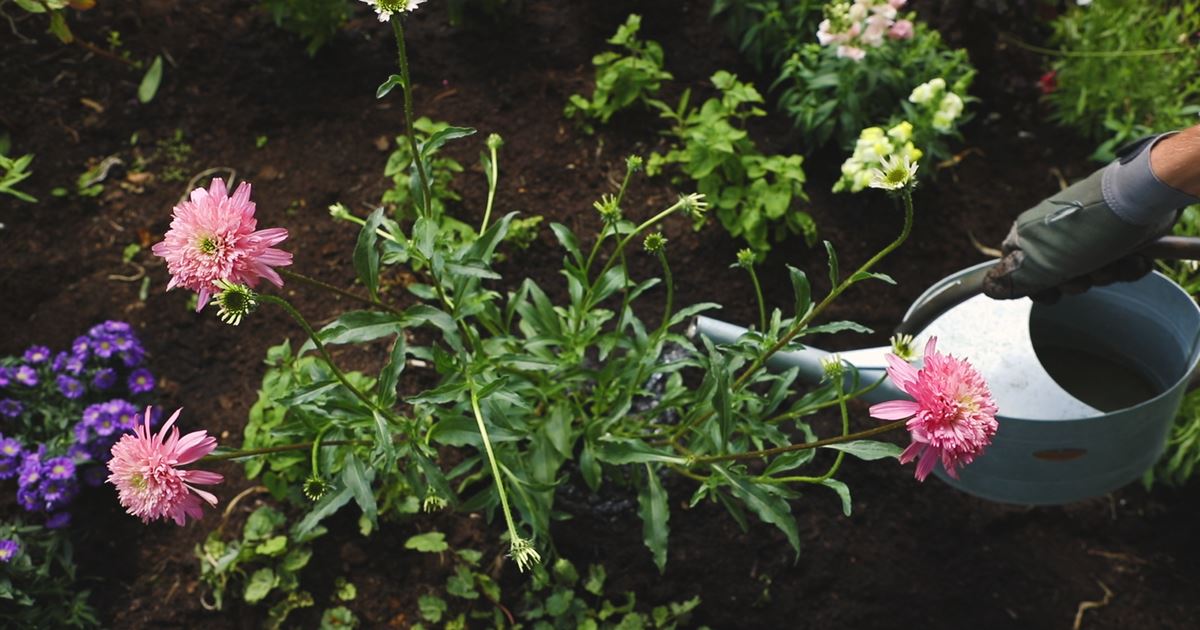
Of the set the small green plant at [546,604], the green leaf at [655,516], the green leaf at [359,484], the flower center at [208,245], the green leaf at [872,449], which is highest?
the flower center at [208,245]

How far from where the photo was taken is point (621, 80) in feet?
8.82

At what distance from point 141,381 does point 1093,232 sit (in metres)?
2.05

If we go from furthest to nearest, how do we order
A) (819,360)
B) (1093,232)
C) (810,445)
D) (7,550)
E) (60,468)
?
(60,468) → (7,550) → (819,360) → (1093,232) → (810,445)

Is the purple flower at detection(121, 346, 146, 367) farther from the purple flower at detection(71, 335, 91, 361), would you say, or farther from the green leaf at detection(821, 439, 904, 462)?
the green leaf at detection(821, 439, 904, 462)

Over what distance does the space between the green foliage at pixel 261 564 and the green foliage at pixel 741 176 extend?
1.29 meters

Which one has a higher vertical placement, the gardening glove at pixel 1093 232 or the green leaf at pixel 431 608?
the gardening glove at pixel 1093 232

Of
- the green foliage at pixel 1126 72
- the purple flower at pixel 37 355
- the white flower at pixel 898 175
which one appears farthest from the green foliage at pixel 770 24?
the purple flower at pixel 37 355

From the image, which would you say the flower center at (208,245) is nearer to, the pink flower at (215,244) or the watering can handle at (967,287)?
the pink flower at (215,244)

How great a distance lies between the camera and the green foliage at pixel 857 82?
2.53m

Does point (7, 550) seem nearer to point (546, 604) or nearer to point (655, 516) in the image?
point (546, 604)

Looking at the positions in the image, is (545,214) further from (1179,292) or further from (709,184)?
(1179,292)

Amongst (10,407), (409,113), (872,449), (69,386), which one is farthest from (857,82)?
A: (10,407)

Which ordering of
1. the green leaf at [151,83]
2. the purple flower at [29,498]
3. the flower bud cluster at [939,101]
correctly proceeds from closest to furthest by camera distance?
the purple flower at [29,498] → the flower bud cluster at [939,101] → the green leaf at [151,83]

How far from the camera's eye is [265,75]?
2869 millimetres
